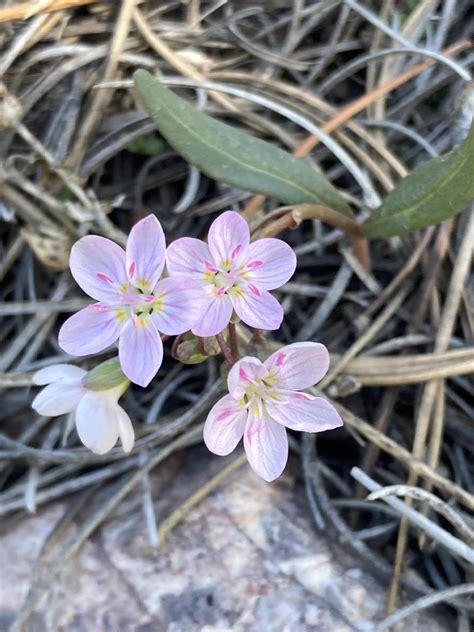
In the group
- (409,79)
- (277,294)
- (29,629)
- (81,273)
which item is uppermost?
(409,79)

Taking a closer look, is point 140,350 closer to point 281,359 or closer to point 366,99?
point 281,359

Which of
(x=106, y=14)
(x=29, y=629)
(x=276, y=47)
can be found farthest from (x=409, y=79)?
(x=29, y=629)

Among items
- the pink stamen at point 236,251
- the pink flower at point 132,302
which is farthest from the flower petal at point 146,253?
the pink stamen at point 236,251

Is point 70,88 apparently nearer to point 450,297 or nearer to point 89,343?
point 89,343

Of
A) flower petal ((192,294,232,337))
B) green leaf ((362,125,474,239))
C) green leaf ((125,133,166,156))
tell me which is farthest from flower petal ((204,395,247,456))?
green leaf ((125,133,166,156))

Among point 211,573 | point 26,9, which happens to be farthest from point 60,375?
point 26,9

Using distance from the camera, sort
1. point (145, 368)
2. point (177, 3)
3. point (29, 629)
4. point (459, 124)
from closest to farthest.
Result: point (145, 368), point (29, 629), point (459, 124), point (177, 3)

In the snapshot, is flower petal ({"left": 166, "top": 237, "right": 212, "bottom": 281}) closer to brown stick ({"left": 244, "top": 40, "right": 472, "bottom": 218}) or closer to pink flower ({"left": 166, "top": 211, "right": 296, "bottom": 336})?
pink flower ({"left": 166, "top": 211, "right": 296, "bottom": 336})
